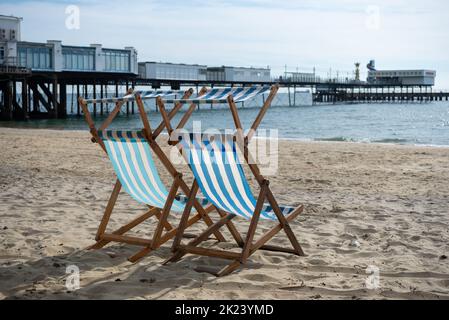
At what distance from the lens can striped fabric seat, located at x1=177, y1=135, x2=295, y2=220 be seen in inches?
125

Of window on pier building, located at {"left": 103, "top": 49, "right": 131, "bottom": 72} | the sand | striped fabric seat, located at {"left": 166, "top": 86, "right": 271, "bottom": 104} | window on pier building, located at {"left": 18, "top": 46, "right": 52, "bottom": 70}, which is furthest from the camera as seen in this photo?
window on pier building, located at {"left": 103, "top": 49, "right": 131, "bottom": 72}

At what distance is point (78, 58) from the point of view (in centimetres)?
3728

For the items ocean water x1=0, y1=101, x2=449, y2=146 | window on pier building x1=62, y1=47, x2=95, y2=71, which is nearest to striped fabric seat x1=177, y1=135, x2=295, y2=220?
ocean water x1=0, y1=101, x2=449, y2=146

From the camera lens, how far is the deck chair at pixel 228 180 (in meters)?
3.17

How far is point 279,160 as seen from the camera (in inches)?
369

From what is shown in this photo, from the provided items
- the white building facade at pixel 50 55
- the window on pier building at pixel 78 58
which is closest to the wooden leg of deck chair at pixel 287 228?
the white building facade at pixel 50 55

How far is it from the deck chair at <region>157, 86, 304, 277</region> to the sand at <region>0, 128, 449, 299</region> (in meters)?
0.10

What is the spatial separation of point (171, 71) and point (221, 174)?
4677 centimetres

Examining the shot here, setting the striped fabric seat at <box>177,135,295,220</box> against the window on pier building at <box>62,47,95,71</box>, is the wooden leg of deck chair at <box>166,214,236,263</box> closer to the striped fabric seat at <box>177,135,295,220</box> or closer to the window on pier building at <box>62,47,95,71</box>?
the striped fabric seat at <box>177,135,295,220</box>

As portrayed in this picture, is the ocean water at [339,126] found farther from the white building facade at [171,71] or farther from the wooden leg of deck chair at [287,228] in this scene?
the wooden leg of deck chair at [287,228]

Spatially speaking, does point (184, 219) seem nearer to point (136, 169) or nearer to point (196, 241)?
point (196, 241)

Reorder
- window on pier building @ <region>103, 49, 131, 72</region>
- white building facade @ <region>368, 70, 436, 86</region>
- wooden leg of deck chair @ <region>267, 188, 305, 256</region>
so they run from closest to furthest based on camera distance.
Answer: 1. wooden leg of deck chair @ <region>267, 188, 305, 256</region>
2. window on pier building @ <region>103, 49, 131, 72</region>
3. white building facade @ <region>368, 70, 436, 86</region>

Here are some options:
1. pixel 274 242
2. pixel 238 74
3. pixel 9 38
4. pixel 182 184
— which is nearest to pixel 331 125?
pixel 9 38
